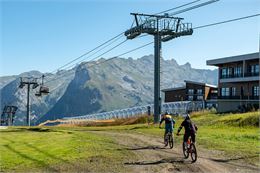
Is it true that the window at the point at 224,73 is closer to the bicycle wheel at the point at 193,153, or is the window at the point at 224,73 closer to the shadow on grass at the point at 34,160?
the shadow on grass at the point at 34,160

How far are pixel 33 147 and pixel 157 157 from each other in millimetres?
8318

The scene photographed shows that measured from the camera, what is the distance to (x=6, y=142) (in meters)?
26.4

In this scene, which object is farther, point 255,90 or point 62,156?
point 255,90

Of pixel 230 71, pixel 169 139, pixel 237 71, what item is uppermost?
pixel 230 71

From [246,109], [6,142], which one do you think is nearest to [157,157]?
[6,142]

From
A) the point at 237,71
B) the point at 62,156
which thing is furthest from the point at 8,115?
the point at 62,156

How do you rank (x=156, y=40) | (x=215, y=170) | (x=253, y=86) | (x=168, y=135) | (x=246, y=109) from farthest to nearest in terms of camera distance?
(x=253, y=86), (x=246, y=109), (x=156, y=40), (x=168, y=135), (x=215, y=170)

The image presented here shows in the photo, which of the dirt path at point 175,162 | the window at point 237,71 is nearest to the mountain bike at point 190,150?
the dirt path at point 175,162

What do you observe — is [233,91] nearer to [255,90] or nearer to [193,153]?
[255,90]

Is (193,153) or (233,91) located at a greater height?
(233,91)

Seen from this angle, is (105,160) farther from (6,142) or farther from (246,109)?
(246,109)

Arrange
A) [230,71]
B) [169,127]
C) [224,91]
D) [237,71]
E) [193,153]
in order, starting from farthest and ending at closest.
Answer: [224,91], [230,71], [237,71], [169,127], [193,153]

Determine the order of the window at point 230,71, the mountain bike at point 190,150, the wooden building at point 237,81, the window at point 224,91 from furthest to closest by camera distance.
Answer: the window at point 224,91 < the window at point 230,71 < the wooden building at point 237,81 < the mountain bike at point 190,150

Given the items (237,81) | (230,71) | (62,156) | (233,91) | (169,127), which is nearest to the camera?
(62,156)
